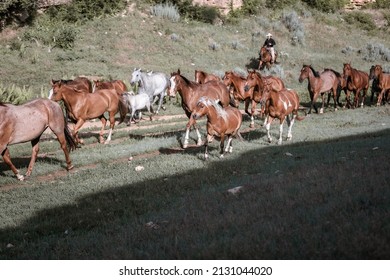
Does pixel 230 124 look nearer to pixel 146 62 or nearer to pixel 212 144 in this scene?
pixel 212 144

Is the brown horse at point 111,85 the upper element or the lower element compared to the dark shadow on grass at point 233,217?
lower

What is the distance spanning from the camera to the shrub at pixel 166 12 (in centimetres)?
4175

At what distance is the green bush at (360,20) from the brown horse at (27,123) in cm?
4873

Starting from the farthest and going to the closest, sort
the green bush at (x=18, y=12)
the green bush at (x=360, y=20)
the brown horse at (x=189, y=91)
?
the green bush at (x=360, y=20) → the green bush at (x=18, y=12) → the brown horse at (x=189, y=91)

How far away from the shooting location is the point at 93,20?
38.8 m

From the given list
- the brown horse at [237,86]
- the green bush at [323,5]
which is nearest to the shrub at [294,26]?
the green bush at [323,5]

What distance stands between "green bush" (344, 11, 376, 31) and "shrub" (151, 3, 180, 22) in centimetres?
2290

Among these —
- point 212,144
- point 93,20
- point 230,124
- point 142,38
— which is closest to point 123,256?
point 230,124

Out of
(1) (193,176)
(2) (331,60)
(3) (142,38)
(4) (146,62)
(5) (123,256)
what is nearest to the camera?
(5) (123,256)

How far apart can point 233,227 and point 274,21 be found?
4499 centimetres

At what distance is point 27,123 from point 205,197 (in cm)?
549

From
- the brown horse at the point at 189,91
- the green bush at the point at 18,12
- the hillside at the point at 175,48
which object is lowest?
the hillside at the point at 175,48

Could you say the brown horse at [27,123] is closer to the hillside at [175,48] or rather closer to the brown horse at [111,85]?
the brown horse at [111,85]

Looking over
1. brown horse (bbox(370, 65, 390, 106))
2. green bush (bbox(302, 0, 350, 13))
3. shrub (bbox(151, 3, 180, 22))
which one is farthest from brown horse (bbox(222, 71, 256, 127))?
green bush (bbox(302, 0, 350, 13))
